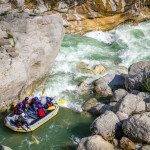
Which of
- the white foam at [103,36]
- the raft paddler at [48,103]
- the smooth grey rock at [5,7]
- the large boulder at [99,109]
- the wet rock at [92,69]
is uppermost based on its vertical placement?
the smooth grey rock at [5,7]

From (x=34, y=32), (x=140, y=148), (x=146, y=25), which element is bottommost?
(x=140, y=148)

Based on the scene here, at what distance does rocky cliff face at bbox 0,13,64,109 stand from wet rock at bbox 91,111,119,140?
4154 mm

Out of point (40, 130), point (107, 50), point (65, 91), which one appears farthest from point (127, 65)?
point (40, 130)

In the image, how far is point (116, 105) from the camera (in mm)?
17234

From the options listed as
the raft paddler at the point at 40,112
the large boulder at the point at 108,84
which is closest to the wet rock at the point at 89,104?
the large boulder at the point at 108,84

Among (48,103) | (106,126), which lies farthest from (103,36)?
(106,126)

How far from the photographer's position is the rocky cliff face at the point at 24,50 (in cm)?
1733

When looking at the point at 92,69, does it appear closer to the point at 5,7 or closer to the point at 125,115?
the point at 125,115

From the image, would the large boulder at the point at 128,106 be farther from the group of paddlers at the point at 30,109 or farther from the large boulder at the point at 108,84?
the group of paddlers at the point at 30,109

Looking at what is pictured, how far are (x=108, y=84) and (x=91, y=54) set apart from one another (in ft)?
12.0

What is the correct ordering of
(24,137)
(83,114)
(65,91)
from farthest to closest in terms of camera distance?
(65,91)
(83,114)
(24,137)

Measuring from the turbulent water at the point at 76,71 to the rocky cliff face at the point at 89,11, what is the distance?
56 centimetres

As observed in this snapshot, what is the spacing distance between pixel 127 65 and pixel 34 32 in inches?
249

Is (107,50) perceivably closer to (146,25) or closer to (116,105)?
(146,25)
